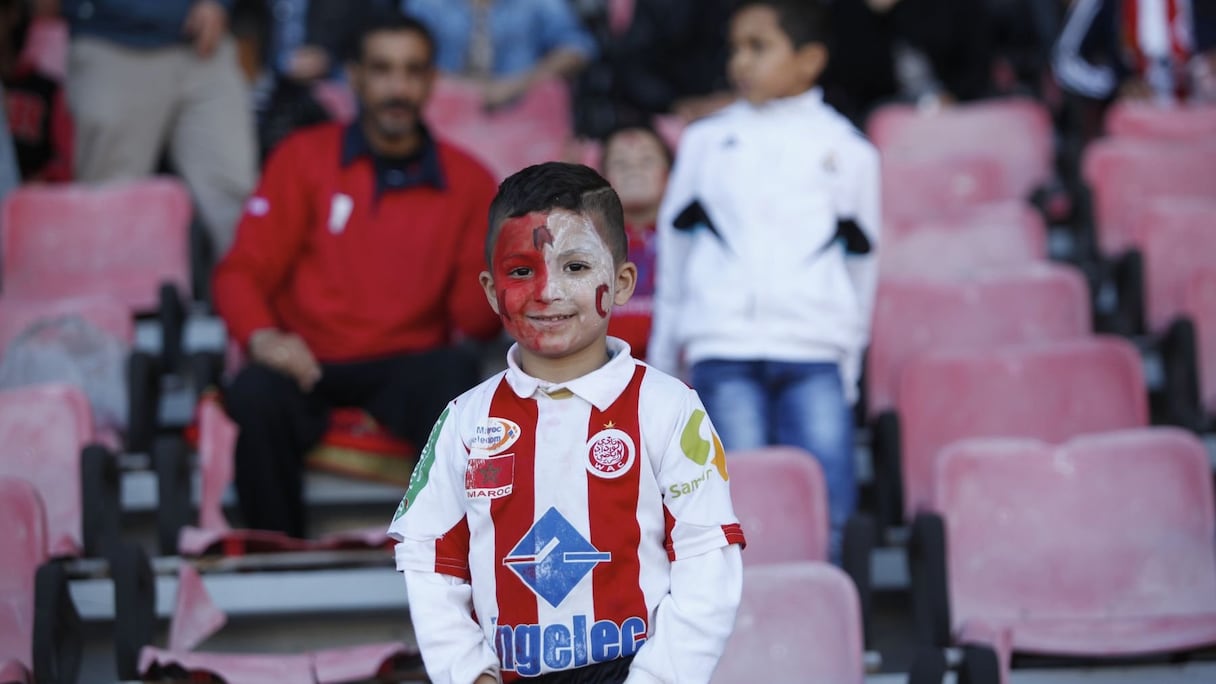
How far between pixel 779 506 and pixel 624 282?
43.9 inches

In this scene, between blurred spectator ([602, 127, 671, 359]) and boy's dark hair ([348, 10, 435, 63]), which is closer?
blurred spectator ([602, 127, 671, 359])

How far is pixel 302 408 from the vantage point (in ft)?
12.4

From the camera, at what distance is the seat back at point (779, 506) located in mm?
3180

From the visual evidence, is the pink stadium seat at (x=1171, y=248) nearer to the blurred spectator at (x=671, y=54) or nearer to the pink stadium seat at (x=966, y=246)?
the pink stadium seat at (x=966, y=246)

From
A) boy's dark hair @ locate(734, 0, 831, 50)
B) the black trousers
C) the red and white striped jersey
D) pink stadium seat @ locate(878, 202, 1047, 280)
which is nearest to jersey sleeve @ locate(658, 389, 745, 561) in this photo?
the red and white striped jersey

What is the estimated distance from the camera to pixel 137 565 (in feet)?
9.93

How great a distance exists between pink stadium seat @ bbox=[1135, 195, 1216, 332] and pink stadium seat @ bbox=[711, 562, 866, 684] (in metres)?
2.15

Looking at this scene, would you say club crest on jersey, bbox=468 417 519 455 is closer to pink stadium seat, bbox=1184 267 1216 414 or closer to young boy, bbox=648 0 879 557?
young boy, bbox=648 0 879 557

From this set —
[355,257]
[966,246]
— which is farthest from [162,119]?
[966,246]

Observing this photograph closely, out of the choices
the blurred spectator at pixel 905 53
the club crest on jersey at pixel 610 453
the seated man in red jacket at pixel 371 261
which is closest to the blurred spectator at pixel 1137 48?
the blurred spectator at pixel 905 53

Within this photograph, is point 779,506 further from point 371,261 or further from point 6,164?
point 6,164

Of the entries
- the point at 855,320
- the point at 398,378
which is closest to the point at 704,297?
the point at 855,320

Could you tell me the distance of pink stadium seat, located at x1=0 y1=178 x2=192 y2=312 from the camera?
15.4ft

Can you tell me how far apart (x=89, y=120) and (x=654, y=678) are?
3767 millimetres
